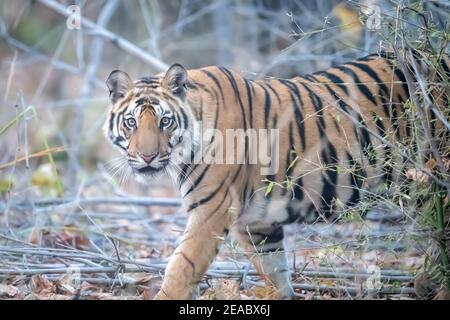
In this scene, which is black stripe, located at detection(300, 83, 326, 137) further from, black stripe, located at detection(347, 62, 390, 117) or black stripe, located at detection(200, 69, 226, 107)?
black stripe, located at detection(200, 69, 226, 107)

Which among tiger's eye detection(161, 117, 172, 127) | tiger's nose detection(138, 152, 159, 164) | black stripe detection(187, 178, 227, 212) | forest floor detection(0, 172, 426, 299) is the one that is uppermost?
tiger's eye detection(161, 117, 172, 127)

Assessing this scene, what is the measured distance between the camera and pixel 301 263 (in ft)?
14.0

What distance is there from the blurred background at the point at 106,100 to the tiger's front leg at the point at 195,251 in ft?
0.33

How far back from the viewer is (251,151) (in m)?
3.48

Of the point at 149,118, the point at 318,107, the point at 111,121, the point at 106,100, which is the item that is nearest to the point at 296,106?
A: the point at 318,107

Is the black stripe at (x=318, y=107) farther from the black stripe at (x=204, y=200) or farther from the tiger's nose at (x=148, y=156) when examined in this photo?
the tiger's nose at (x=148, y=156)

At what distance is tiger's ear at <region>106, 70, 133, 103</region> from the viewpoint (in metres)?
3.41

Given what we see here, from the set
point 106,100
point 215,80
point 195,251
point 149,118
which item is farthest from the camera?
point 106,100

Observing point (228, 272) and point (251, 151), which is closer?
point (251, 151)

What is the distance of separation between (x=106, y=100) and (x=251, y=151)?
9.51 ft

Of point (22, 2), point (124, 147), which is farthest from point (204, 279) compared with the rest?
point (22, 2)

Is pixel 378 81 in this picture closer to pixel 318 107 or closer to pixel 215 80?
pixel 318 107

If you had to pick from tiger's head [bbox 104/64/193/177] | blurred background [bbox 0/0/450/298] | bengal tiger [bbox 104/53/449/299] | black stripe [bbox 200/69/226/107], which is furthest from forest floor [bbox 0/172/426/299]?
black stripe [bbox 200/69/226/107]

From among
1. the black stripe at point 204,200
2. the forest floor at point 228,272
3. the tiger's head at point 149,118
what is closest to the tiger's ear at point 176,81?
the tiger's head at point 149,118
